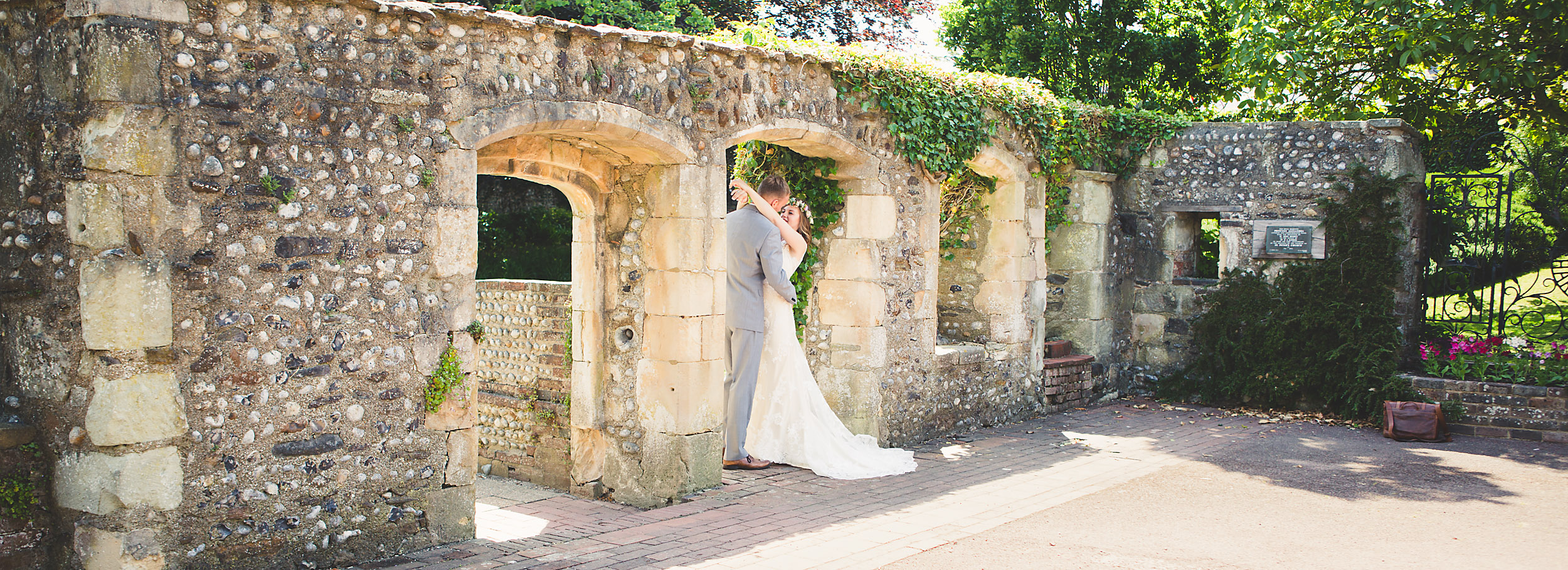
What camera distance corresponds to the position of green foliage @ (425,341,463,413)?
4.99 meters

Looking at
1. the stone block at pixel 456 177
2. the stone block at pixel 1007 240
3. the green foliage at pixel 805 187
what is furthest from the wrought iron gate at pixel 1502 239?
the stone block at pixel 456 177

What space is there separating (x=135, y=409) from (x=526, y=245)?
1039cm

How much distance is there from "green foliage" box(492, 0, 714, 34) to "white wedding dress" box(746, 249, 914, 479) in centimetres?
597

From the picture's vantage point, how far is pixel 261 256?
4.44 m

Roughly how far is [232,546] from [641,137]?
2722mm

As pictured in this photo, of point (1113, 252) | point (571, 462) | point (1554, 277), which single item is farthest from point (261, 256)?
point (1554, 277)

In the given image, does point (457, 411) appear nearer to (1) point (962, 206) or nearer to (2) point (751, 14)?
(1) point (962, 206)

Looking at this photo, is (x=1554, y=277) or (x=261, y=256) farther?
(x=1554, y=277)

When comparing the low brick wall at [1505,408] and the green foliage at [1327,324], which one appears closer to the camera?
the low brick wall at [1505,408]

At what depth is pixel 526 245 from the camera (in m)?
14.4

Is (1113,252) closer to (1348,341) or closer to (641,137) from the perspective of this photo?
(1348,341)

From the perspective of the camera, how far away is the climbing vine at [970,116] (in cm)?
721

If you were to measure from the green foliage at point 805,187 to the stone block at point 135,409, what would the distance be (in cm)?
421

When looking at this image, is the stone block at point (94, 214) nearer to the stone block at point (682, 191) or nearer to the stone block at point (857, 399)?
the stone block at point (682, 191)
